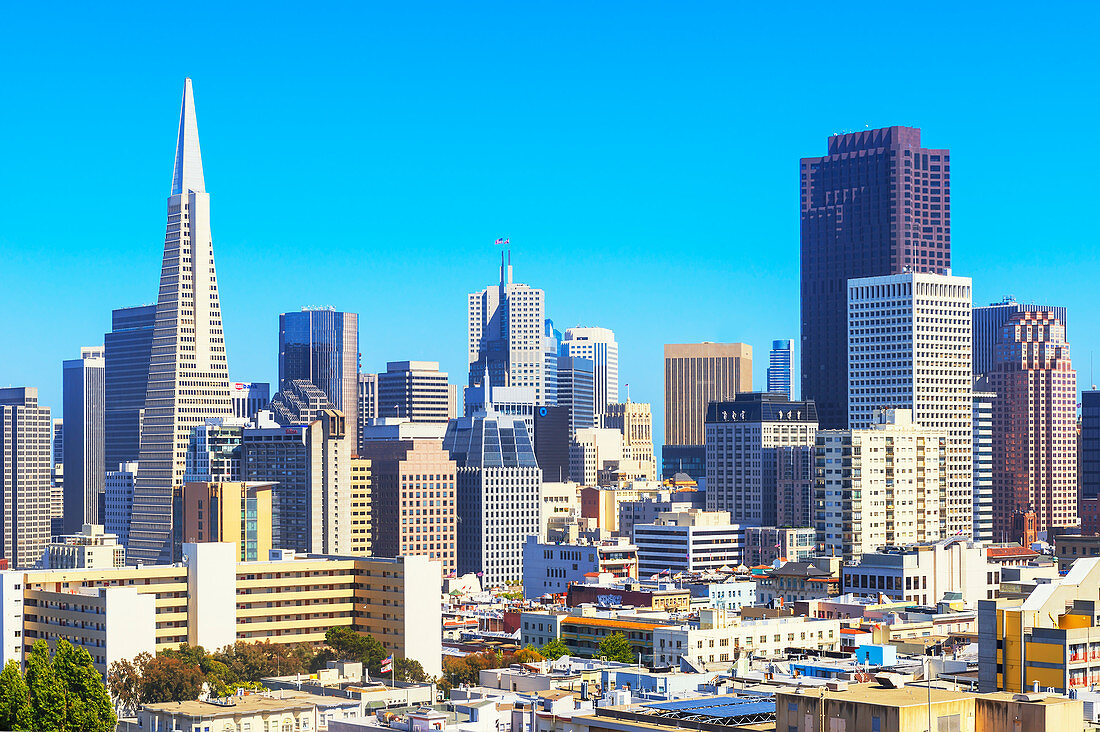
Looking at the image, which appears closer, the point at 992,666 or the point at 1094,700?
the point at 1094,700

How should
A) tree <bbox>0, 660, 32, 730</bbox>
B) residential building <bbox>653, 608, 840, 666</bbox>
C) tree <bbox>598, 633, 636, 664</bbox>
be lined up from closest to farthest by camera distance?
tree <bbox>0, 660, 32, 730</bbox>
residential building <bbox>653, 608, 840, 666</bbox>
tree <bbox>598, 633, 636, 664</bbox>

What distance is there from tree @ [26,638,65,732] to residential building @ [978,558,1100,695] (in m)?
63.4

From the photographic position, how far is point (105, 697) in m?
135

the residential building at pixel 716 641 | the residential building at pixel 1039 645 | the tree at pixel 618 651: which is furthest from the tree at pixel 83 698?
the residential building at pixel 716 641

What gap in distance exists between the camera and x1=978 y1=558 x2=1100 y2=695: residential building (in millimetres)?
99562

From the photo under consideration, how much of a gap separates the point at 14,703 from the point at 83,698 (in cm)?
699

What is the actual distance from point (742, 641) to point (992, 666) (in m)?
93.9

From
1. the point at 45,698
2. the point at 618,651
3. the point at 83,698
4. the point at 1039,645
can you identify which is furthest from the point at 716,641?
the point at 1039,645

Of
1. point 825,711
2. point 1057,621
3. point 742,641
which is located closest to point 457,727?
point 1057,621

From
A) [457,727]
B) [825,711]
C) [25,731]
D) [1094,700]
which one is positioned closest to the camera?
[825,711]

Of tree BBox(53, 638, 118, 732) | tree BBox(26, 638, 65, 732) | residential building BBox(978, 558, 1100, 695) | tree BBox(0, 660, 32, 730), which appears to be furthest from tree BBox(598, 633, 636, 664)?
residential building BBox(978, 558, 1100, 695)

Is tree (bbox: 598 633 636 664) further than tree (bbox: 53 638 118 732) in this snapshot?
Yes

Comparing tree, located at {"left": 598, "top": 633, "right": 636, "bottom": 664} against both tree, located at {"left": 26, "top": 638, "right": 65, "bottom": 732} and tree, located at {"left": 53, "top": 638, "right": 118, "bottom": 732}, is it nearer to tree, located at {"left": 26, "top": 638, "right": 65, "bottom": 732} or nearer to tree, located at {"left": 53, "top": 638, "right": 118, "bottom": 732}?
tree, located at {"left": 53, "top": 638, "right": 118, "bottom": 732}

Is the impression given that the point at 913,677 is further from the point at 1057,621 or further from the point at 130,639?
the point at 130,639
